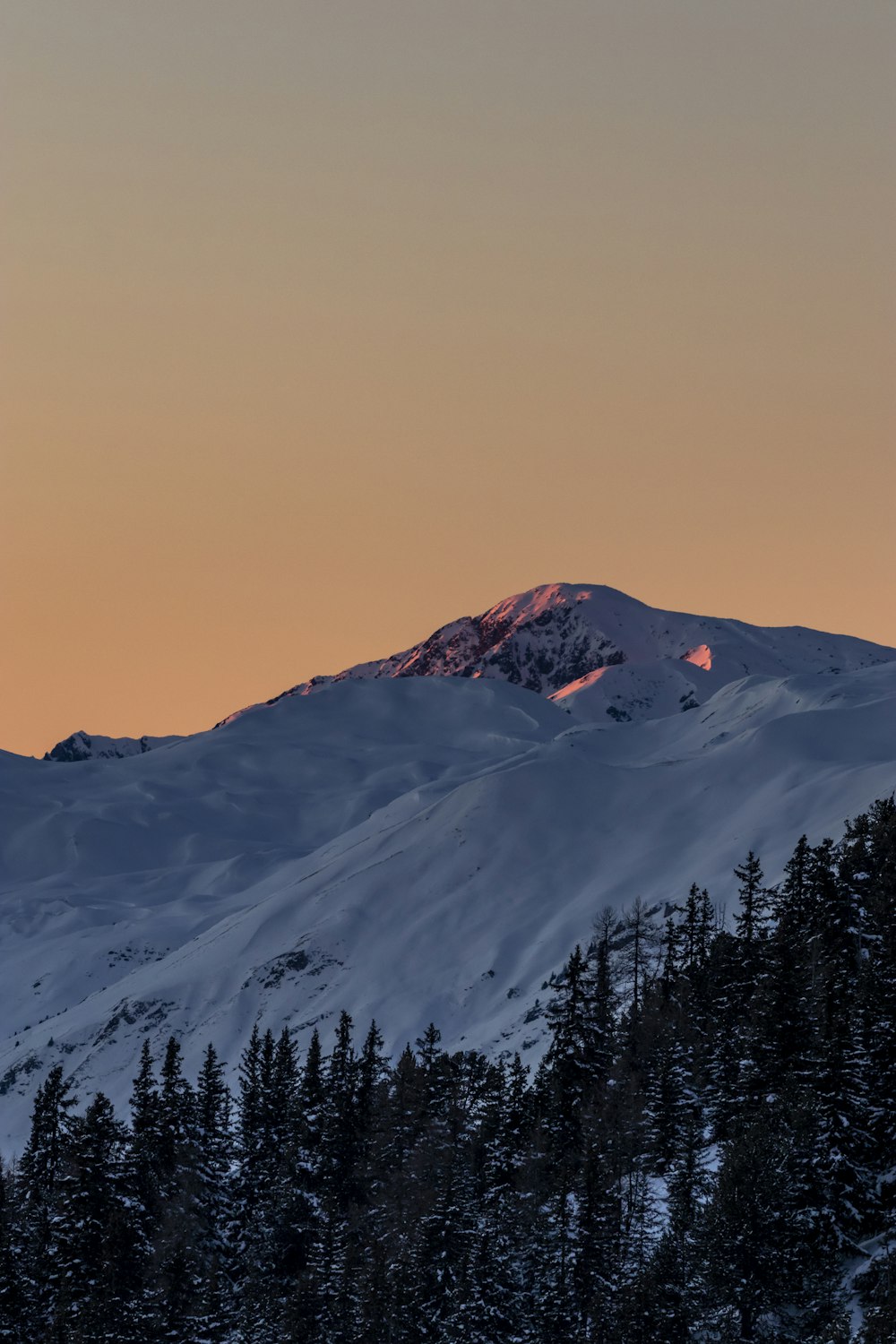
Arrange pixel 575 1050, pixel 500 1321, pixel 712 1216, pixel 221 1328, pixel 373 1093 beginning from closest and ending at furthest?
1. pixel 712 1216
2. pixel 500 1321
3. pixel 221 1328
4. pixel 575 1050
5. pixel 373 1093

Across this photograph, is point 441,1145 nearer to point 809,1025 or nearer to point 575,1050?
point 575,1050

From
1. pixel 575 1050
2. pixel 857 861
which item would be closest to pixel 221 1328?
pixel 575 1050

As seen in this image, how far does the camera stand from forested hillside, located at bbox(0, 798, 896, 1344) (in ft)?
256

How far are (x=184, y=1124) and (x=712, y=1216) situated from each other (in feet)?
125

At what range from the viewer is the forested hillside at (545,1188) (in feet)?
256

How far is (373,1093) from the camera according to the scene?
117188 millimetres

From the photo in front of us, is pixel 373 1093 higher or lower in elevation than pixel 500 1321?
higher

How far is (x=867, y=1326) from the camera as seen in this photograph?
6919cm

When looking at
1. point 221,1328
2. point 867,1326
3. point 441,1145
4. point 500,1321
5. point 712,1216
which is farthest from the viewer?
point 441,1145

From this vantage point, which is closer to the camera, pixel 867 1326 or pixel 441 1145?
pixel 867 1326

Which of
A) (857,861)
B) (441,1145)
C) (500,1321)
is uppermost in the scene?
(857,861)

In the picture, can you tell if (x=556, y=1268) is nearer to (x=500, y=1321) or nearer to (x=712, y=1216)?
(x=500, y=1321)

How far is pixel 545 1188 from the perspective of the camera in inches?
3639

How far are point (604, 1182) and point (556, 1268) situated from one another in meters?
5.23
